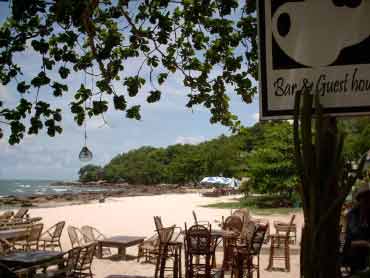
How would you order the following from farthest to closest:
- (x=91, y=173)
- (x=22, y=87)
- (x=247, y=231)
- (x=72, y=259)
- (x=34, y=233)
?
(x=91, y=173) < (x=34, y=233) < (x=247, y=231) < (x=72, y=259) < (x=22, y=87)

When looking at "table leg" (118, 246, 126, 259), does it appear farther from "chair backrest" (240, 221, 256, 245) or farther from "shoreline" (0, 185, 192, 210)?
"shoreline" (0, 185, 192, 210)

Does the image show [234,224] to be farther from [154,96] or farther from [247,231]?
[154,96]

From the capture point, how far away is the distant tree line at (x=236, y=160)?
18.7m

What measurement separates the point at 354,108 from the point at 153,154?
123 meters

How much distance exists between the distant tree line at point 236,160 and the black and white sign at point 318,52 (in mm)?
180

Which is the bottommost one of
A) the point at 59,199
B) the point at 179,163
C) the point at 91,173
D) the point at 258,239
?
the point at 59,199

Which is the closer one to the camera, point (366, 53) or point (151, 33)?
point (366, 53)

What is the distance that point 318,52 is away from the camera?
5.46ft

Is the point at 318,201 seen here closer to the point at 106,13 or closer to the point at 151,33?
the point at 151,33

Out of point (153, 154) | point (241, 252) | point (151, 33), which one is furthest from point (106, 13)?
point (153, 154)

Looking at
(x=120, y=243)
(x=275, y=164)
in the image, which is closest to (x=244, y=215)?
(x=120, y=243)

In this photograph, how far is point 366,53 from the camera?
5.43 feet

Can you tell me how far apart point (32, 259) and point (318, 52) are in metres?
6.73

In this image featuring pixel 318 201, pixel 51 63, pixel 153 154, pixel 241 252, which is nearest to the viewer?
pixel 318 201
